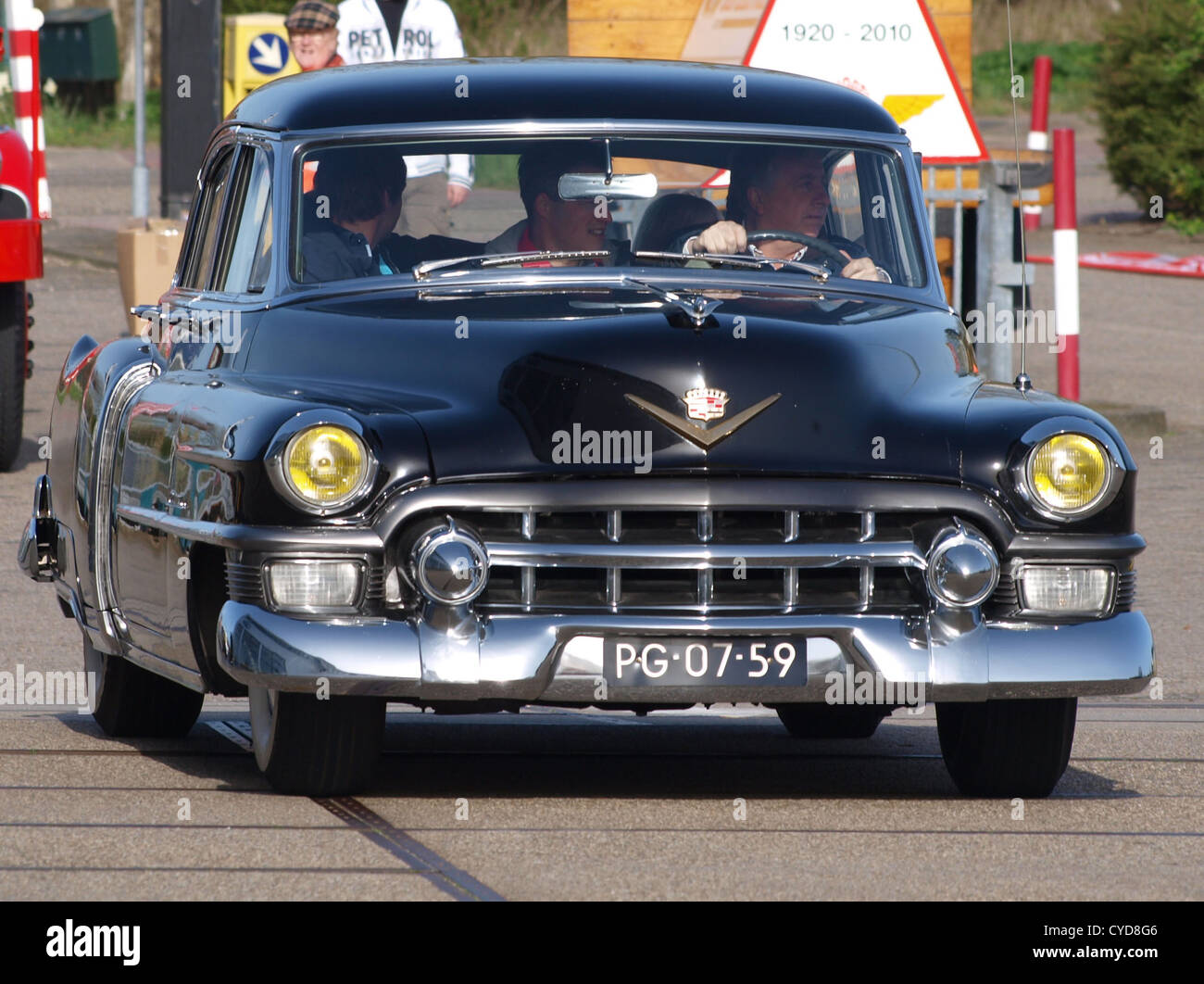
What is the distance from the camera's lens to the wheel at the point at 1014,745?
18.9 ft

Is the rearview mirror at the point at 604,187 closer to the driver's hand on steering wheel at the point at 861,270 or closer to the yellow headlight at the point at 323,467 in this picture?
the driver's hand on steering wheel at the point at 861,270

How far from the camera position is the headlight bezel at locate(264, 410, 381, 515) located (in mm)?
5262

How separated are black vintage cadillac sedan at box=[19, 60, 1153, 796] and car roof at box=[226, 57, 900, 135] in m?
0.04

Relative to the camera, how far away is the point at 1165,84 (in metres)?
27.1

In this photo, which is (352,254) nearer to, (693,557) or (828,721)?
(693,557)

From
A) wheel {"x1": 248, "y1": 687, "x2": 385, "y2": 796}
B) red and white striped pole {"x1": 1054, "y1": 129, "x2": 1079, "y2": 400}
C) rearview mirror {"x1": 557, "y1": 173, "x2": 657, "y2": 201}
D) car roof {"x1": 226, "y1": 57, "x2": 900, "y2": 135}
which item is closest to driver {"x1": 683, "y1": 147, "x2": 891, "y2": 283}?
car roof {"x1": 226, "y1": 57, "x2": 900, "y2": 135}

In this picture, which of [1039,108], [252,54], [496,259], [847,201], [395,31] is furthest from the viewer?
[1039,108]

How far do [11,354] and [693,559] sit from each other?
7.14 m

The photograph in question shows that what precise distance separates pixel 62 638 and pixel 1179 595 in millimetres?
4091

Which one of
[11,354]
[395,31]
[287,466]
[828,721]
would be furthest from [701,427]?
[395,31]

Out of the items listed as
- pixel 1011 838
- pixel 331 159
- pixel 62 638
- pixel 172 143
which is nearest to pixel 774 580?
pixel 1011 838

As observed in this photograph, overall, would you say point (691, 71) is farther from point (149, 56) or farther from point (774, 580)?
point (149, 56)

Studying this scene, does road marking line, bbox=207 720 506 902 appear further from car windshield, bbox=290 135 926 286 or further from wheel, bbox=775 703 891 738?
wheel, bbox=775 703 891 738

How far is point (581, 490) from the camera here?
207 inches
